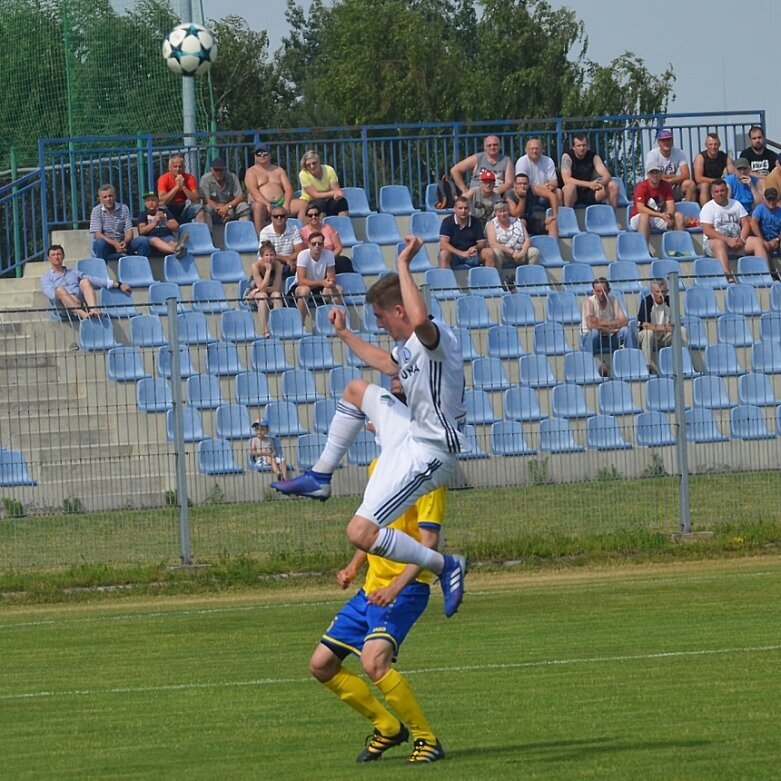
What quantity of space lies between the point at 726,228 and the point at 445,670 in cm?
1515

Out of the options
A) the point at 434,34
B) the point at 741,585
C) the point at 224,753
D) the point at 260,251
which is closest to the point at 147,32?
the point at 260,251

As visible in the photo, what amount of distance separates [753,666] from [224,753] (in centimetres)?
387

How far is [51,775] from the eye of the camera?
858 cm

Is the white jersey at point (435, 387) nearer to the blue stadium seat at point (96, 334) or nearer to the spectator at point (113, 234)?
the blue stadium seat at point (96, 334)

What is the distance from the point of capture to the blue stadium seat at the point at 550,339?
61.3ft

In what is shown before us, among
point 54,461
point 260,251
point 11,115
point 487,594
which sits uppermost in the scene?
point 11,115

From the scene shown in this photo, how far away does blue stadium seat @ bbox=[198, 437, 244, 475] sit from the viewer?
57.0 feet

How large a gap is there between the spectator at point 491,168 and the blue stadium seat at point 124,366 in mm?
8774

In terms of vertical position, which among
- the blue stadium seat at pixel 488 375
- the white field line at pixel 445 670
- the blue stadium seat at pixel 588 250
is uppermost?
the blue stadium seat at pixel 588 250

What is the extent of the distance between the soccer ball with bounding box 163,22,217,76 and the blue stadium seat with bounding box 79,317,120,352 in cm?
940

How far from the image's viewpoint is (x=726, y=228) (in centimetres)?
2559

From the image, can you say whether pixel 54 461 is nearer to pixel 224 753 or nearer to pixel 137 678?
pixel 137 678

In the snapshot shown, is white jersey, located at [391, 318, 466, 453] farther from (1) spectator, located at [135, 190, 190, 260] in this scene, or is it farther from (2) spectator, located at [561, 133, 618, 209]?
(2) spectator, located at [561, 133, 618, 209]

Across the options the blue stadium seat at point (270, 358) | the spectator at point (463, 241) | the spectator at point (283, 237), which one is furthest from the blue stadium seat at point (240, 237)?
the blue stadium seat at point (270, 358)
